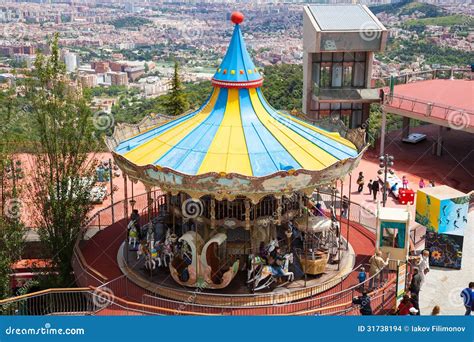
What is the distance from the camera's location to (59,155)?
72.8 feet

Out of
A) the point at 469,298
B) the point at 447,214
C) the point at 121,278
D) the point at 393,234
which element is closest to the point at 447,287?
the point at 393,234

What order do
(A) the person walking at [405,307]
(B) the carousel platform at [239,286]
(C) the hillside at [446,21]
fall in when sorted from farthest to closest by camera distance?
(C) the hillside at [446,21] < (B) the carousel platform at [239,286] < (A) the person walking at [405,307]

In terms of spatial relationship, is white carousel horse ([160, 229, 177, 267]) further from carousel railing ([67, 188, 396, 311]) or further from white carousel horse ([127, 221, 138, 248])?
white carousel horse ([127, 221, 138, 248])

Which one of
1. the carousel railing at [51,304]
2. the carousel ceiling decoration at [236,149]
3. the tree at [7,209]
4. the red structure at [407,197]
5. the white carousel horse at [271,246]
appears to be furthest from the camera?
the red structure at [407,197]

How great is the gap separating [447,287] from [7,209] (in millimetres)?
16828

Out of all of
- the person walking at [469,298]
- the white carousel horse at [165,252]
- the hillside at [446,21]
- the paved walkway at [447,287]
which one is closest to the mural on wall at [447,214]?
the paved walkway at [447,287]

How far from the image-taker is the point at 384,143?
41750mm

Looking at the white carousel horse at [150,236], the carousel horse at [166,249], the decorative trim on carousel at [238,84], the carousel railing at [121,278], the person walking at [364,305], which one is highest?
the decorative trim on carousel at [238,84]

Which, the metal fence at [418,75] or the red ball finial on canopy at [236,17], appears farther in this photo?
the metal fence at [418,75]

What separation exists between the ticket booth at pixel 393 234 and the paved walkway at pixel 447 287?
137cm

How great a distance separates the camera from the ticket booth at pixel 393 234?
68.3ft

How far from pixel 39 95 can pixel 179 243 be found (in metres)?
7.81

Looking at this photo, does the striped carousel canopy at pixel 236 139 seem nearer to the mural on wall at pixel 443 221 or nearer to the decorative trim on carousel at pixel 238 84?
the decorative trim on carousel at pixel 238 84

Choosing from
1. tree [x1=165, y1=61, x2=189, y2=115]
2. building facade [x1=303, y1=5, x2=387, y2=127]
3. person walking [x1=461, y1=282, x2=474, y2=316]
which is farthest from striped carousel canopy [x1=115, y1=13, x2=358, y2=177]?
tree [x1=165, y1=61, x2=189, y2=115]
